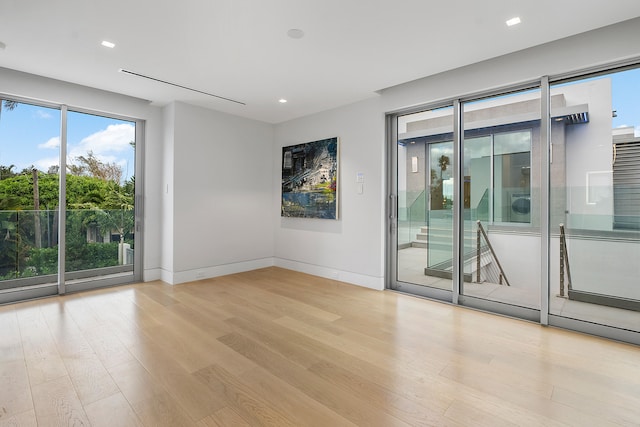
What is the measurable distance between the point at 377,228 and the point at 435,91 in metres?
1.97

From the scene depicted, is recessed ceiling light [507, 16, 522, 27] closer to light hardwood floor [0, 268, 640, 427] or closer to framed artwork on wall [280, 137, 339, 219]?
framed artwork on wall [280, 137, 339, 219]

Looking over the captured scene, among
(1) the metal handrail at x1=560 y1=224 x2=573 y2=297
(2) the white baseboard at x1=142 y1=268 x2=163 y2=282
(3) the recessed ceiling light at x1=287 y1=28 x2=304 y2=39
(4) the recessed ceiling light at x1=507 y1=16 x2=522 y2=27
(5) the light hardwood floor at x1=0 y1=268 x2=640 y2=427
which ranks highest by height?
(4) the recessed ceiling light at x1=507 y1=16 x2=522 y2=27

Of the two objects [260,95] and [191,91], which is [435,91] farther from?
[191,91]

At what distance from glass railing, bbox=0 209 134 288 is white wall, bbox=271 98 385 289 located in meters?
2.78

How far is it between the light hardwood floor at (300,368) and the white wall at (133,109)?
4.29 feet

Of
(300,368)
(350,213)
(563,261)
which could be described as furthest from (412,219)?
(300,368)

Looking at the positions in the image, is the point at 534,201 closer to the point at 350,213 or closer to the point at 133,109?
the point at 350,213

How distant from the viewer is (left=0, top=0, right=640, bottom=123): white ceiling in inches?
97.3

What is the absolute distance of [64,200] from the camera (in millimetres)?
4207

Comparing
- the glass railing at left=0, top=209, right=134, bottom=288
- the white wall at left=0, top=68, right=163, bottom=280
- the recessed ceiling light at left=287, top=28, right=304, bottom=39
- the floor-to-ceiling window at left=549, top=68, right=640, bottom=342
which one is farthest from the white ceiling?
the glass railing at left=0, top=209, right=134, bottom=288

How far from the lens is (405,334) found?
3037mm

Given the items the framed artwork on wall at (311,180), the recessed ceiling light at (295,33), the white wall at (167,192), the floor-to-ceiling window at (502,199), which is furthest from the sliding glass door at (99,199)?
the floor-to-ceiling window at (502,199)

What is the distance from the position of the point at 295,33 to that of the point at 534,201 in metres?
3.00

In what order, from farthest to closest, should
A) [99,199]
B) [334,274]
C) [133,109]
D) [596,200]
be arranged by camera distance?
[334,274] → [133,109] → [99,199] → [596,200]
